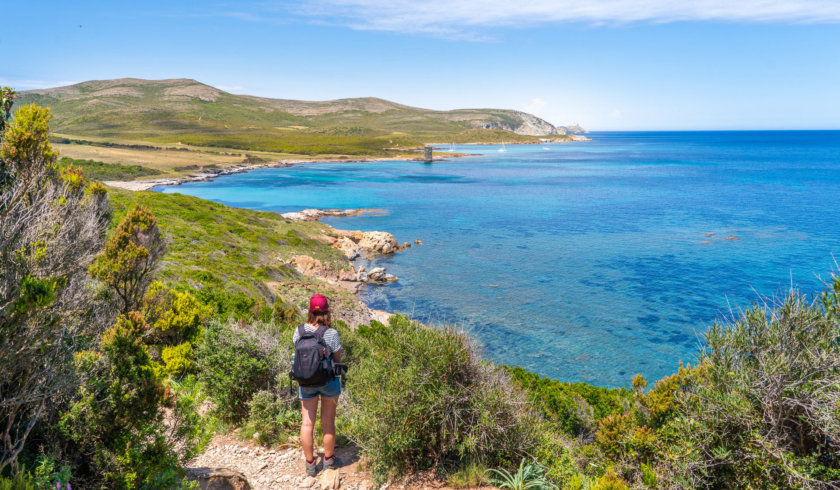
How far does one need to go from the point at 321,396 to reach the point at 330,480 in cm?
96

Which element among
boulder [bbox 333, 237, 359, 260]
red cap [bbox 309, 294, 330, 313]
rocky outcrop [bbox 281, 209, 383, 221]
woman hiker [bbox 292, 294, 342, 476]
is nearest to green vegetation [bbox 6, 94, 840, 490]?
woman hiker [bbox 292, 294, 342, 476]

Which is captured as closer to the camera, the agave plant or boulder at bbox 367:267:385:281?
the agave plant

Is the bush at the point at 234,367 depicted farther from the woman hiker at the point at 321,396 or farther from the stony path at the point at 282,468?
the woman hiker at the point at 321,396

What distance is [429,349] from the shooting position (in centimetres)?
551

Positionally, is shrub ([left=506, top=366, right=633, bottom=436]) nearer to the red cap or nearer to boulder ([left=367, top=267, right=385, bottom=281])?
the red cap

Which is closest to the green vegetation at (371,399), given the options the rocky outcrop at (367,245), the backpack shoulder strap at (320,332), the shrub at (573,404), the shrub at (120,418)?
the shrub at (120,418)

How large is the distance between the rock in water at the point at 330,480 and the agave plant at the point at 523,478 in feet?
5.79

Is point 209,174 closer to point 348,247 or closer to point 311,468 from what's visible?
point 348,247

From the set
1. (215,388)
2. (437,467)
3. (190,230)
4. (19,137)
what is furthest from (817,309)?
(190,230)

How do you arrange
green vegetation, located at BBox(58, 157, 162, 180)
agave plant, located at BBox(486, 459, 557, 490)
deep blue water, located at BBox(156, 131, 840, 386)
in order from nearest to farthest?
agave plant, located at BBox(486, 459, 557, 490), deep blue water, located at BBox(156, 131, 840, 386), green vegetation, located at BBox(58, 157, 162, 180)

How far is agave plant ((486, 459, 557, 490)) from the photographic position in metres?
4.89

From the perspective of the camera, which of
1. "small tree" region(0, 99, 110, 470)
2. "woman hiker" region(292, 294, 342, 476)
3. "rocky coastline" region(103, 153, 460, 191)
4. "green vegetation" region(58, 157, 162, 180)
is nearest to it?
"small tree" region(0, 99, 110, 470)

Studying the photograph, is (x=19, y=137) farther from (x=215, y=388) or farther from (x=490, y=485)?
(x=490, y=485)

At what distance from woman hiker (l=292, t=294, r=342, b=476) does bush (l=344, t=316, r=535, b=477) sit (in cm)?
38
